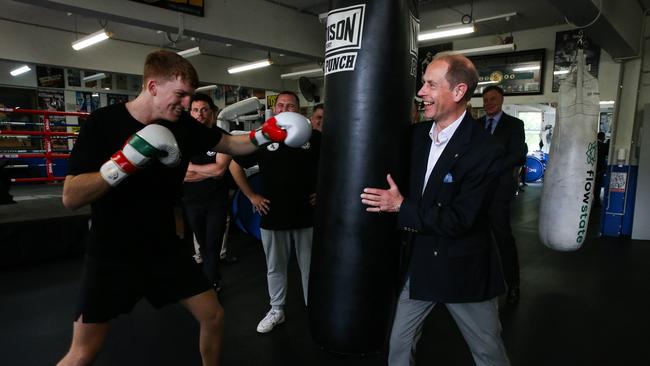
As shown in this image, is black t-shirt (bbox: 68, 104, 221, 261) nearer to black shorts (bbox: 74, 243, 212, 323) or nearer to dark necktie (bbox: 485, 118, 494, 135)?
black shorts (bbox: 74, 243, 212, 323)

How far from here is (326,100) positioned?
4.79ft

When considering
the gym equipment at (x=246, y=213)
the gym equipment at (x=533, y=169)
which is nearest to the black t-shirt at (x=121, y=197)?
the gym equipment at (x=246, y=213)

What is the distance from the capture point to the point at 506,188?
7.13ft

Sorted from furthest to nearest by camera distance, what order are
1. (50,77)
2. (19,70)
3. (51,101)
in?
(51,101)
(50,77)
(19,70)

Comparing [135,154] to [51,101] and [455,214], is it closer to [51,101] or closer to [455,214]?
[455,214]

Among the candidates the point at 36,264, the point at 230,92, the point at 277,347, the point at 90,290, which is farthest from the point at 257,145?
the point at 230,92

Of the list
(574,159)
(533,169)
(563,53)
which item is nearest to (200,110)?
(574,159)

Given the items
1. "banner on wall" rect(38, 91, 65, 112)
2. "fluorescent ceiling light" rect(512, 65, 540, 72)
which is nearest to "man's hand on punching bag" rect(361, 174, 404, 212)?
"fluorescent ceiling light" rect(512, 65, 540, 72)

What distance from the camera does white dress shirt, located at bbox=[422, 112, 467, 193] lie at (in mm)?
1314

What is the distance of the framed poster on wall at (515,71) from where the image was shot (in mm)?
7285

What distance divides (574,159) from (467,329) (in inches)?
68.7

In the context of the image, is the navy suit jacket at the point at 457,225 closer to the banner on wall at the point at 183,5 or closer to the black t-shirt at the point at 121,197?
the black t-shirt at the point at 121,197

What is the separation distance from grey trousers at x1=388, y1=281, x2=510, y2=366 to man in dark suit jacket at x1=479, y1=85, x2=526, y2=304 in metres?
0.99

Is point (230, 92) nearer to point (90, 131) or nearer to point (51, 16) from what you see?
point (51, 16)
